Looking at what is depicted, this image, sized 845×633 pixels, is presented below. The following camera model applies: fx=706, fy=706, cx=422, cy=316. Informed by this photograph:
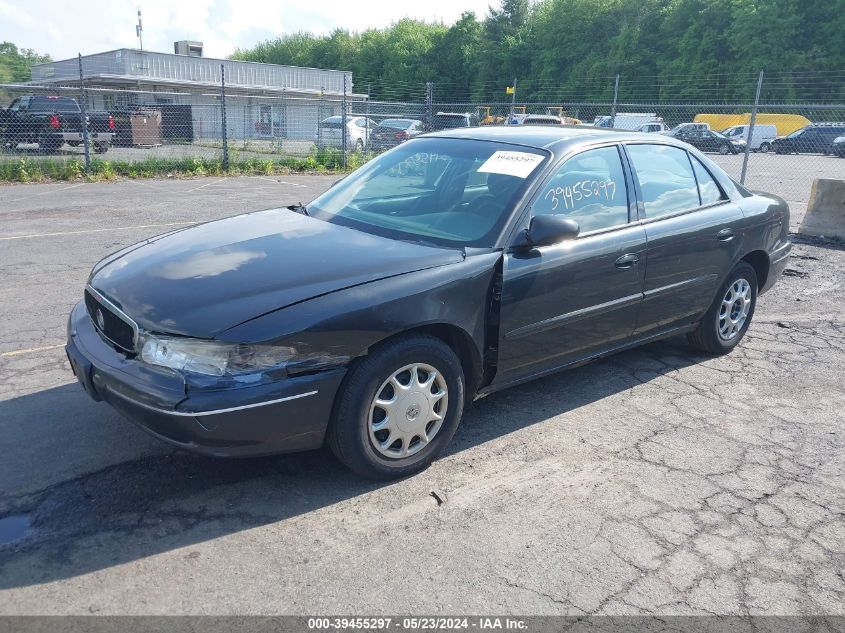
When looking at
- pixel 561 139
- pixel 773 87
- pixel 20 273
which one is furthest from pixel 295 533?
pixel 773 87

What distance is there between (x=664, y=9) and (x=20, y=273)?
58.2 m

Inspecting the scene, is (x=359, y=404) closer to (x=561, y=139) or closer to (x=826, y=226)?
(x=561, y=139)

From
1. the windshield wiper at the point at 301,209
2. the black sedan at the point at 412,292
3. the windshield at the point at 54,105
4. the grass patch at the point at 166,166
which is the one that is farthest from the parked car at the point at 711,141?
the windshield wiper at the point at 301,209

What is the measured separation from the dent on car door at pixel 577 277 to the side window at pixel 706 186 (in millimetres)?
858

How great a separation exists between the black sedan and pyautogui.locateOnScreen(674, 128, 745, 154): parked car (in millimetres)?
28096

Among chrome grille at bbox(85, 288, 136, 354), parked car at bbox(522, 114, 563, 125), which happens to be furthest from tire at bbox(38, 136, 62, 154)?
chrome grille at bbox(85, 288, 136, 354)

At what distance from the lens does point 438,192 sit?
4.12 m

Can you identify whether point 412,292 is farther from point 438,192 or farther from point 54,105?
point 54,105

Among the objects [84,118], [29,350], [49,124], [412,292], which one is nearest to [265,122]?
[49,124]

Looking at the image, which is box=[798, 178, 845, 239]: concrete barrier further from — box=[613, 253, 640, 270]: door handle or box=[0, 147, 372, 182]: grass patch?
box=[0, 147, 372, 182]: grass patch

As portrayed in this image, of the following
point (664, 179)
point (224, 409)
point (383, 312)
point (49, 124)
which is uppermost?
point (664, 179)

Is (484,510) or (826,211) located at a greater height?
(826,211)

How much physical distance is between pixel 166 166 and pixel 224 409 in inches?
602

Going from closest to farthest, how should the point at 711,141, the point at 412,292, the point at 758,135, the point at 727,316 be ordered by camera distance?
the point at 412,292
the point at 727,316
the point at 711,141
the point at 758,135
